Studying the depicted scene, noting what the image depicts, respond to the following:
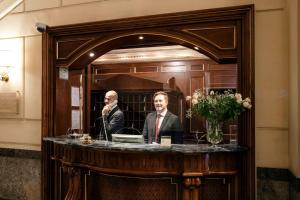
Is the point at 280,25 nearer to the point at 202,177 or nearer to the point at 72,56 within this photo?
the point at 202,177

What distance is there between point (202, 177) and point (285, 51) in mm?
1617

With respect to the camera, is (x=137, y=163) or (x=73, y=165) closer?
(x=137, y=163)

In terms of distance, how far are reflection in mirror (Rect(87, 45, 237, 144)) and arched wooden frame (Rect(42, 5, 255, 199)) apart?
2.43 m

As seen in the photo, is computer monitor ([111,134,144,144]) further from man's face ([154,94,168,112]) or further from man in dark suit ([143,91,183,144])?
man's face ([154,94,168,112])

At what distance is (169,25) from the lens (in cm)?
391

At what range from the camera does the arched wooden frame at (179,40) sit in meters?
3.53

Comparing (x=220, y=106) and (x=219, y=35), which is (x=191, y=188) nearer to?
(x=220, y=106)

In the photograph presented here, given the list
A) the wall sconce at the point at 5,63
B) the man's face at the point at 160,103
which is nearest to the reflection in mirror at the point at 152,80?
the man's face at the point at 160,103

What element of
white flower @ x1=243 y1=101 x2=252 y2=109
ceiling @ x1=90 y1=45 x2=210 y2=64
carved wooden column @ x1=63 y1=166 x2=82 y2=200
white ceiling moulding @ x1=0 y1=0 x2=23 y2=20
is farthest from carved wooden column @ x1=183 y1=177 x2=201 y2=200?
ceiling @ x1=90 y1=45 x2=210 y2=64

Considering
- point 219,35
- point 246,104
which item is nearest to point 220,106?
point 246,104

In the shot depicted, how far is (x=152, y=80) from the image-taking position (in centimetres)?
742

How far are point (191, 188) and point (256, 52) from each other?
1.64 meters

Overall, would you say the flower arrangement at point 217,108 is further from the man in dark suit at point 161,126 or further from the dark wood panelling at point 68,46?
the dark wood panelling at point 68,46

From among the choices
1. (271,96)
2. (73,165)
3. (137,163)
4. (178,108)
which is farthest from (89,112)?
(271,96)
